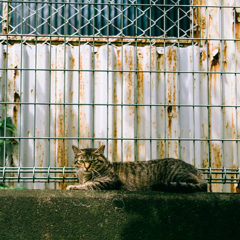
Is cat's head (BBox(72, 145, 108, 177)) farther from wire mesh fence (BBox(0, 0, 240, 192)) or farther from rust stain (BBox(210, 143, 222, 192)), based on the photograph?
rust stain (BBox(210, 143, 222, 192))

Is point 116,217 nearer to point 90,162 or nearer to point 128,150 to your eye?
point 90,162

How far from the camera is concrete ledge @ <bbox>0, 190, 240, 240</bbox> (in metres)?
2.03

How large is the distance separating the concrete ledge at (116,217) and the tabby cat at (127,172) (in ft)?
1.12

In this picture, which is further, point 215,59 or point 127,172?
point 215,59

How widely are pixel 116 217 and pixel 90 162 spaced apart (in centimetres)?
67

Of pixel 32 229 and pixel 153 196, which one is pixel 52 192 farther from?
pixel 153 196

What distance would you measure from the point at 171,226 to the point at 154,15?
307 centimetres

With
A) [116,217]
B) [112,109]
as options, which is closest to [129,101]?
[112,109]

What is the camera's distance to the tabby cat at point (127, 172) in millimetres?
2467

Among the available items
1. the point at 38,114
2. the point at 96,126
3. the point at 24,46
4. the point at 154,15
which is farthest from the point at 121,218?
the point at 154,15

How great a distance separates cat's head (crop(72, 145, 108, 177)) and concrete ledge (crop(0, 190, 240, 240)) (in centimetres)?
48

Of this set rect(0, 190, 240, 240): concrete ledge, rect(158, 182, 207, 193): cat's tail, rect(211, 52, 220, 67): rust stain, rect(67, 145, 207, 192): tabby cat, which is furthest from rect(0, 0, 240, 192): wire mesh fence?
rect(0, 190, 240, 240): concrete ledge

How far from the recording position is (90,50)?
357 centimetres

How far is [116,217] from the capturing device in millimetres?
2059
